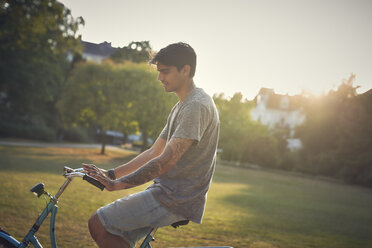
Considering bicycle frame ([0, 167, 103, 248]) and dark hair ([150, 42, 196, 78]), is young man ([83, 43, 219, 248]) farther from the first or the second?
bicycle frame ([0, 167, 103, 248])

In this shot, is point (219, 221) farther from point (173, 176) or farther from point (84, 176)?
point (84, 176)

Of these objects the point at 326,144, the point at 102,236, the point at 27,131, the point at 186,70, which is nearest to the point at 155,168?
the point at 102,236

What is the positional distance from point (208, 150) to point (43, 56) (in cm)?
2766

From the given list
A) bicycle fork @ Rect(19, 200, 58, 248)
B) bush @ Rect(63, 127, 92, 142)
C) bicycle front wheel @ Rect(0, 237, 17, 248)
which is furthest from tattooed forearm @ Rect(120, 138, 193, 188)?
bush @ Rect(63, 127, 92, 142)

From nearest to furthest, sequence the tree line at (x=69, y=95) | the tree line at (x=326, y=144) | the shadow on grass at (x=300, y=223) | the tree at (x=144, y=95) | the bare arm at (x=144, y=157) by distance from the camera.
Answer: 1. the bare arm at (x=144, y=157)
2. the shadow on grass at (x=300, y=223)
3. the tree line at (x=326, y=144)
4. the tree at (x=144, y=95)
5. the tree line at (x=69, y=95)

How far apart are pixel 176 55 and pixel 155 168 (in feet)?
2.24

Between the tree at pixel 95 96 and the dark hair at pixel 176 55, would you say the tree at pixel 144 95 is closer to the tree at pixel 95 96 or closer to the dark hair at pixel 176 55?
the tree at pixel 95 96

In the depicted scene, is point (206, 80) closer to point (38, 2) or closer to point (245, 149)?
point (38, 2)

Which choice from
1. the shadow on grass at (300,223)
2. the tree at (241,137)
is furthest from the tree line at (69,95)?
the tree at (241,137)

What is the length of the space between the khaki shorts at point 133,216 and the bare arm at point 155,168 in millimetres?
137

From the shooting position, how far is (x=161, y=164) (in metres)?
2.07

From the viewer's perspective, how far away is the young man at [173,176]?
205 cm

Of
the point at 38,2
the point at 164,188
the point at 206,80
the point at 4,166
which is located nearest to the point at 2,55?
the point at 4,166

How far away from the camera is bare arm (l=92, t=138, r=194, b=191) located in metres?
2.04
